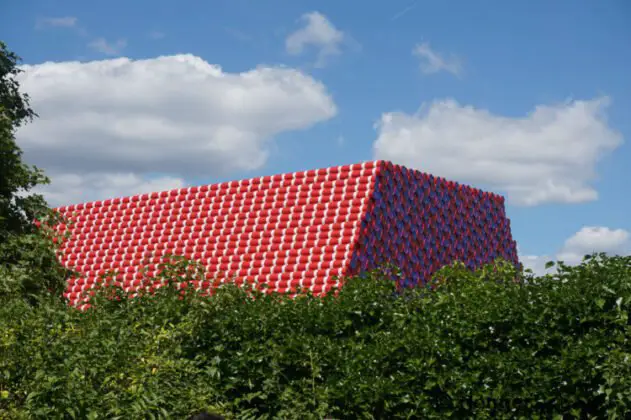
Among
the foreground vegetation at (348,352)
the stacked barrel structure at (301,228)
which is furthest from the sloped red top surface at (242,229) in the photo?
the foreground vegetation at (348,352)

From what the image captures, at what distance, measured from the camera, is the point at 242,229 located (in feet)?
63.0

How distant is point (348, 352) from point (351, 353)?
0.09 meters

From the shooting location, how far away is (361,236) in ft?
55.1

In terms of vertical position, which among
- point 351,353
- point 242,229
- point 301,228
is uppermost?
point 301,228

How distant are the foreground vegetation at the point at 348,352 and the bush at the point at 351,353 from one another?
2 cm

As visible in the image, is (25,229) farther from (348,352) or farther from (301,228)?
(348,352)

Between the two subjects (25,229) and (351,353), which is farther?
(25,229)

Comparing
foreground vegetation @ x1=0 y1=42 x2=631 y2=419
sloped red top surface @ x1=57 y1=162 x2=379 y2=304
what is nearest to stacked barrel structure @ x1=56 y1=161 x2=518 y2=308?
sloped red top surface @ x1=57 y1=162 x2=379 y2=304

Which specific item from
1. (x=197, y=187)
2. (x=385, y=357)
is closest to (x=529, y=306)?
(x=385, y=357)

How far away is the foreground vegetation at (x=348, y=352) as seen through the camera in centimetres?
→ 866

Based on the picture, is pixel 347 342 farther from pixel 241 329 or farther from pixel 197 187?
pixel 197 187

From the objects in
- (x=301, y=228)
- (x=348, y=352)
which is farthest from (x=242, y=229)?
(x=348, y=352)

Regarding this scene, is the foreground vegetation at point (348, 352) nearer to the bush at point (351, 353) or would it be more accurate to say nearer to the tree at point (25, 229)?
the bush at point (351, 353)

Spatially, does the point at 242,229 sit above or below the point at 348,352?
above
